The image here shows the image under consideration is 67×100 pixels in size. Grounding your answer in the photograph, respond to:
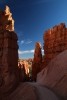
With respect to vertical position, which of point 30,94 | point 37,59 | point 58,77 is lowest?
point 30,94

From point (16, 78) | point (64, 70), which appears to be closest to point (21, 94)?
point (16, 78)

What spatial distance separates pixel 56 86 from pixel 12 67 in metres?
6.51

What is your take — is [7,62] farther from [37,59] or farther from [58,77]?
[37,59]

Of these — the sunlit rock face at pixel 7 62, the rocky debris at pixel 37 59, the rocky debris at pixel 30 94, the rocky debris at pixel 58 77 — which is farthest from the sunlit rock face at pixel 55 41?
the rocky debris at pixel 30 94

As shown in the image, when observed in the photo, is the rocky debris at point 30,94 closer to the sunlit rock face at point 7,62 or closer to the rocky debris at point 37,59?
the sunlit rock face at point 7,62

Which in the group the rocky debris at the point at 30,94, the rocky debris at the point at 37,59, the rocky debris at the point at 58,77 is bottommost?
the rocky debris at the point at 30,94

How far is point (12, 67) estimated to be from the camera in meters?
27.6

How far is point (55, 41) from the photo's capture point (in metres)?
52.2

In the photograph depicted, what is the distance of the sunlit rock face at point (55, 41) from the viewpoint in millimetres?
50906

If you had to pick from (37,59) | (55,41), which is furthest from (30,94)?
(37,59)

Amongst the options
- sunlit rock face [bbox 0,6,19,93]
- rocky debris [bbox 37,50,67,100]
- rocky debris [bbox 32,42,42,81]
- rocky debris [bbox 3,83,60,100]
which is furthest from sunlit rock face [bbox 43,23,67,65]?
rocky debris [bbox 3,83,60,100]

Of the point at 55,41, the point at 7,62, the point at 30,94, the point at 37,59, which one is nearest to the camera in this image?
the point at 30,94

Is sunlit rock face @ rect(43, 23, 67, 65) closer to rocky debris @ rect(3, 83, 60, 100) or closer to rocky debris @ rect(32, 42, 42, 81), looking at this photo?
rocky debris @ rect(32, 42, 42, 81)

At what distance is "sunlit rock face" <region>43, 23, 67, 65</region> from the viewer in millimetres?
50906
